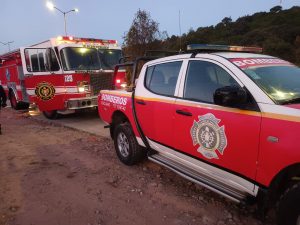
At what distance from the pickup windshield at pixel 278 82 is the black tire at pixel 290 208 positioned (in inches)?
32.1

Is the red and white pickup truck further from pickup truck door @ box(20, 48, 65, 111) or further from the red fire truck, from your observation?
pickup truck door @ box(20, 48, 65, 111)

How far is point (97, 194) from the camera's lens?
431 centimetres

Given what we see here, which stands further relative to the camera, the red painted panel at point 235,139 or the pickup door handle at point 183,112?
the pickup door handle at point 183,112

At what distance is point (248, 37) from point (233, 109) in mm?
30971

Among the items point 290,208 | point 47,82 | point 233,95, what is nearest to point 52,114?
point 47,82

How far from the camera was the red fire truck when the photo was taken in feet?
31.8

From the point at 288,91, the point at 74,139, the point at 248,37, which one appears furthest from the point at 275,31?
the point at 288,91

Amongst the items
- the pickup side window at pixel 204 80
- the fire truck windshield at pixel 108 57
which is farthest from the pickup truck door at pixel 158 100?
the fire truck windshield at pixel 108 57

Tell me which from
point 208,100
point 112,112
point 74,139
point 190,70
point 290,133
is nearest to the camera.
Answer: point 290,133

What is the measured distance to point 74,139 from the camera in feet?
25.2

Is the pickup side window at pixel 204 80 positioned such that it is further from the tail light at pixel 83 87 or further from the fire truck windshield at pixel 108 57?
the fire truck windshield at pixel 108 57

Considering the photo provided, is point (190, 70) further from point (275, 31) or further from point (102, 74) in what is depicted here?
point (275, 31)

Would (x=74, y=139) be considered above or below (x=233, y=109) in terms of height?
below

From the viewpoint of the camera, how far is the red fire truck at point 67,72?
9.68 metres
